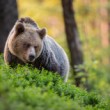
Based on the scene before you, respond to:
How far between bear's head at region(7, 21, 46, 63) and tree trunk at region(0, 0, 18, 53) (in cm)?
381

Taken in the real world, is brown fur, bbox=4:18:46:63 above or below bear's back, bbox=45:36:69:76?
above

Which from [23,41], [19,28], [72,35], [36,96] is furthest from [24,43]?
[72,35]

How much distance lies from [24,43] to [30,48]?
0.13m

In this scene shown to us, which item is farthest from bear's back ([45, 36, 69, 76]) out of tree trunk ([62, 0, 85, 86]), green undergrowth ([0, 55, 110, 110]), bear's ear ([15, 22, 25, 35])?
tree trunk ([62, 0, 85, 86])

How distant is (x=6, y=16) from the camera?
11312mm

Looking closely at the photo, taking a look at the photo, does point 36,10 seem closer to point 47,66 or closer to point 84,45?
point 84,45

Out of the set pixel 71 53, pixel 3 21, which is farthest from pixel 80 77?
pixel 3 21

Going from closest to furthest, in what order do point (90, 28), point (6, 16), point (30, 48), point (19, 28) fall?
point (30, 48), point (19, 28), point (6, 16), point (90, 28)

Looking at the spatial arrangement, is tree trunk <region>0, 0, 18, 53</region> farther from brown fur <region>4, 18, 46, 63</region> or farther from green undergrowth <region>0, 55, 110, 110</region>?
green undergrowth <region>0, 55, 110, 110</region>

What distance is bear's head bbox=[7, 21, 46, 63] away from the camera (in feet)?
23.6

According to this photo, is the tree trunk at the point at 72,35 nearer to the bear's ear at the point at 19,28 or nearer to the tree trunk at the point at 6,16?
the tree trunk at the point at 6,16

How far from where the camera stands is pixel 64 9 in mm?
13656

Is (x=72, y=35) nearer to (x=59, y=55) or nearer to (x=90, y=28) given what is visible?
(x=59, y=55)

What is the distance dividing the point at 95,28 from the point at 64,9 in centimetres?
1563
